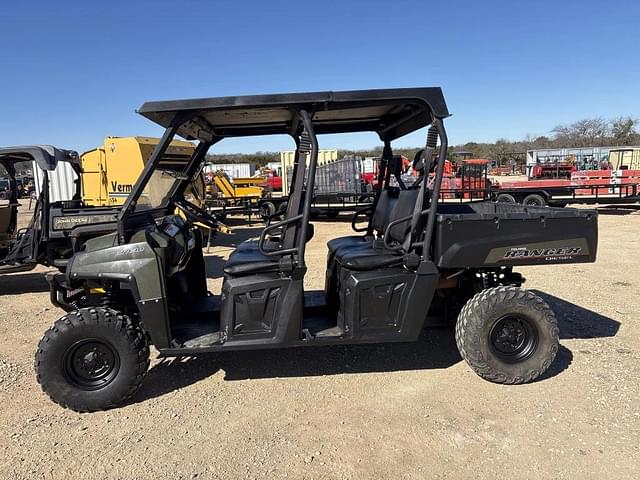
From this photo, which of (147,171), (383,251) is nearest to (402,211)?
(383,251)

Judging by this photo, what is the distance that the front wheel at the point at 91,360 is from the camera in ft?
11.0

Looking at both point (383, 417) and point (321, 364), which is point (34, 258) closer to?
point (321, 364)

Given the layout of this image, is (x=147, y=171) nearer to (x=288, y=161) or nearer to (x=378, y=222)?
(x=378, y=222)

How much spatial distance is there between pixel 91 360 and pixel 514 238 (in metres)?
3.22

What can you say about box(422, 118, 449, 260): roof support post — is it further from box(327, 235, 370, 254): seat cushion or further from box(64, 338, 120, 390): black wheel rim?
box(64, 338, 120, 390): black wheel rim

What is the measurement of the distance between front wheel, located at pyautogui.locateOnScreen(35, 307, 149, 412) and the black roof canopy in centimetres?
149

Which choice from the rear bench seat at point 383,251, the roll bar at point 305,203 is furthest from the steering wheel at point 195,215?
the rear bench seat at point 383,251

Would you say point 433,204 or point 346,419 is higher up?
point 433,204

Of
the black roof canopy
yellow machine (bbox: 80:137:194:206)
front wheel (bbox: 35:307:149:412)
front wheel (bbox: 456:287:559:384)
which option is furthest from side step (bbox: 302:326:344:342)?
yellow machine (bbox: 80:137:194:206)

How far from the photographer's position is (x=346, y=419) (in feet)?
10.8

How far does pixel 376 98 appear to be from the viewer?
3.38 meters

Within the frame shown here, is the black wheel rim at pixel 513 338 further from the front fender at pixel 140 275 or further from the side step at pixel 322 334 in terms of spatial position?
the front fender at pixel 140 275

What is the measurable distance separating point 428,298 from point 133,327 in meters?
2.14

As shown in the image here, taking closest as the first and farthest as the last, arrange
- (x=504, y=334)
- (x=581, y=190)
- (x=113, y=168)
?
(x=504, y=334)
(x=113, y=168)
(x=581, y=190)
